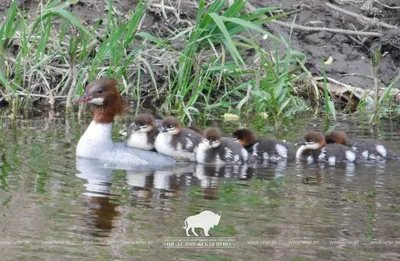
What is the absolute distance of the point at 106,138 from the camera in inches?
362

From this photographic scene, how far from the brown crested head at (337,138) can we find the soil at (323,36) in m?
2.35

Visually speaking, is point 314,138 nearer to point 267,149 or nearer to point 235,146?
point 267,149

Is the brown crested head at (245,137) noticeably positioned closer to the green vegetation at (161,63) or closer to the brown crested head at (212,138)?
the brown crested head at (212,138)

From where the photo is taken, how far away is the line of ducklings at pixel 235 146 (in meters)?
9.15

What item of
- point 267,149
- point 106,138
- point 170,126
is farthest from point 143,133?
point 267,149

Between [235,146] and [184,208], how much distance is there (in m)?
1.95

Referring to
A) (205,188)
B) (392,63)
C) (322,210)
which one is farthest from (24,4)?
(322,210)

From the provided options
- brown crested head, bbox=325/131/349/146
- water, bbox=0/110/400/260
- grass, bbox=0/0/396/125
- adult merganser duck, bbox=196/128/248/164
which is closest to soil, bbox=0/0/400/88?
grass, bbox=0/0/396/125

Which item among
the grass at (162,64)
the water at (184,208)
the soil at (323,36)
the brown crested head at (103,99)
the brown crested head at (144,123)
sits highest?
the soil at (323,36)

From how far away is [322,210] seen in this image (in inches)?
288

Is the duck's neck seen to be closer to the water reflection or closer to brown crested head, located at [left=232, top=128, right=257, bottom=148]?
the water reflection

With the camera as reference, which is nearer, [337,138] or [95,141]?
[95,141]

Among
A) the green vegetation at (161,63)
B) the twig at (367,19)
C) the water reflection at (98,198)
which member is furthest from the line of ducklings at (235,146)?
the twig at (367,19)

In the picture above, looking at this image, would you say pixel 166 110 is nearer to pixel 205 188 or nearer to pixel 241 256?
pixel 205 188
